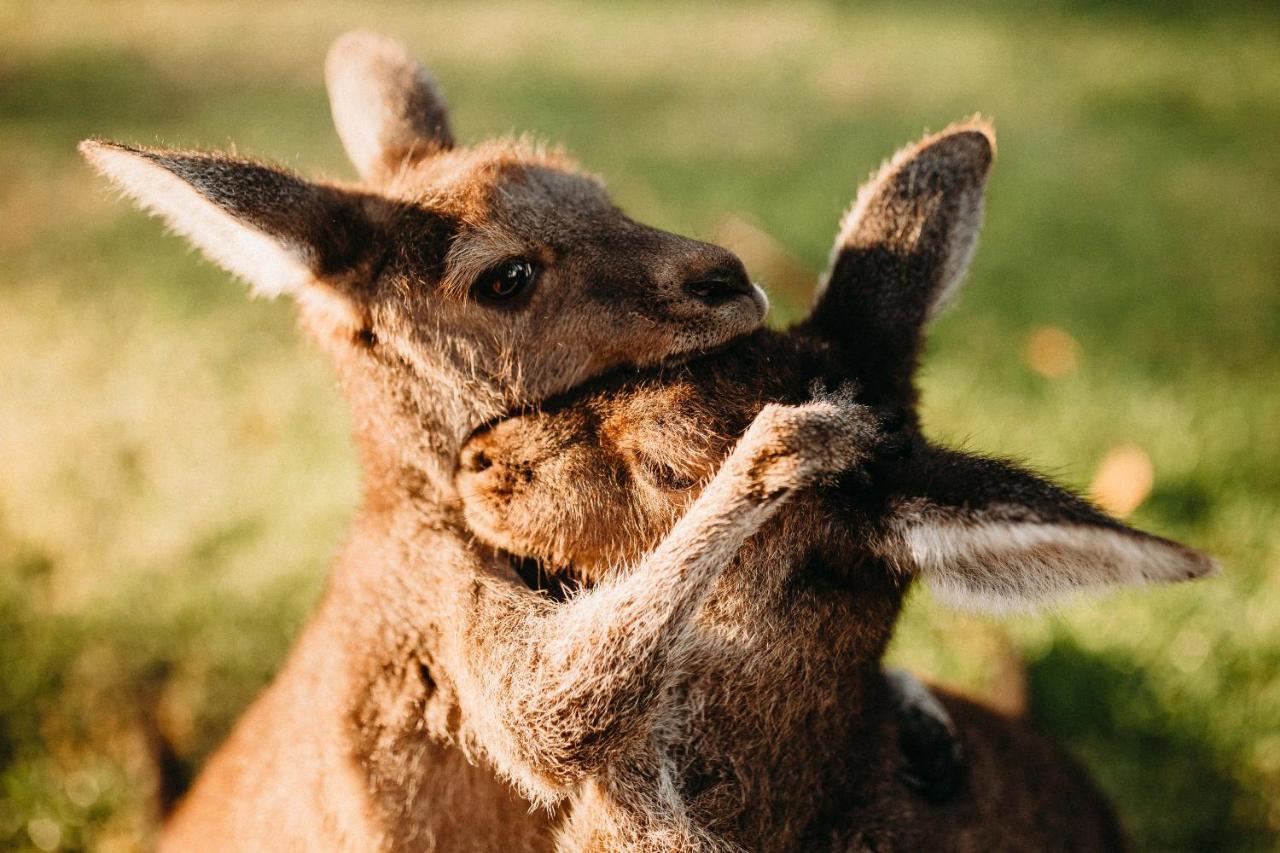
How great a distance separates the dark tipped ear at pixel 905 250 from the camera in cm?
248

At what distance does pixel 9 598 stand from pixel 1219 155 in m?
8.79

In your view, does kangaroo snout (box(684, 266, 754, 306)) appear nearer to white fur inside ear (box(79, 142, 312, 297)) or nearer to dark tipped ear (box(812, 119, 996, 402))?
dark tipped ear (box(812, 119, 996, 402))

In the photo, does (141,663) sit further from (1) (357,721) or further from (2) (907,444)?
(2) (907,444)

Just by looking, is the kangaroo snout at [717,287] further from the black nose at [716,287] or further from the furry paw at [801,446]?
the furry paw at [801,446]

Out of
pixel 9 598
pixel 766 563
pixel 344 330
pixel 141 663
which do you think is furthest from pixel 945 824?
pixel 9 598

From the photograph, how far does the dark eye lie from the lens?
2541 millimetres

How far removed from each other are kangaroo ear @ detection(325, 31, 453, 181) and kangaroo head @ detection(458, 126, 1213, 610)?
3.79 ft

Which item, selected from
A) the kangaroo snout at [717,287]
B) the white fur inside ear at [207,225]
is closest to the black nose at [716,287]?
the kangaroo snout at [717,287]

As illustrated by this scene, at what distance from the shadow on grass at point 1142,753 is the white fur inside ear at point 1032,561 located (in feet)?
7.49

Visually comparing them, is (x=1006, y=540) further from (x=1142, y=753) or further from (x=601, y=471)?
(x=1142, y=753)

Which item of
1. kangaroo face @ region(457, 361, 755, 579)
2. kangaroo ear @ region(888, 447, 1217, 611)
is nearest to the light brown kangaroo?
kangaroo face @ region(457, 361, 755, 579)

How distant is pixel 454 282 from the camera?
98.7 inches

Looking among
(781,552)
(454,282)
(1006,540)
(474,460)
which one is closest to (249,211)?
(454,282)

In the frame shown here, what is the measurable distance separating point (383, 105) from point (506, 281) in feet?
3.29
